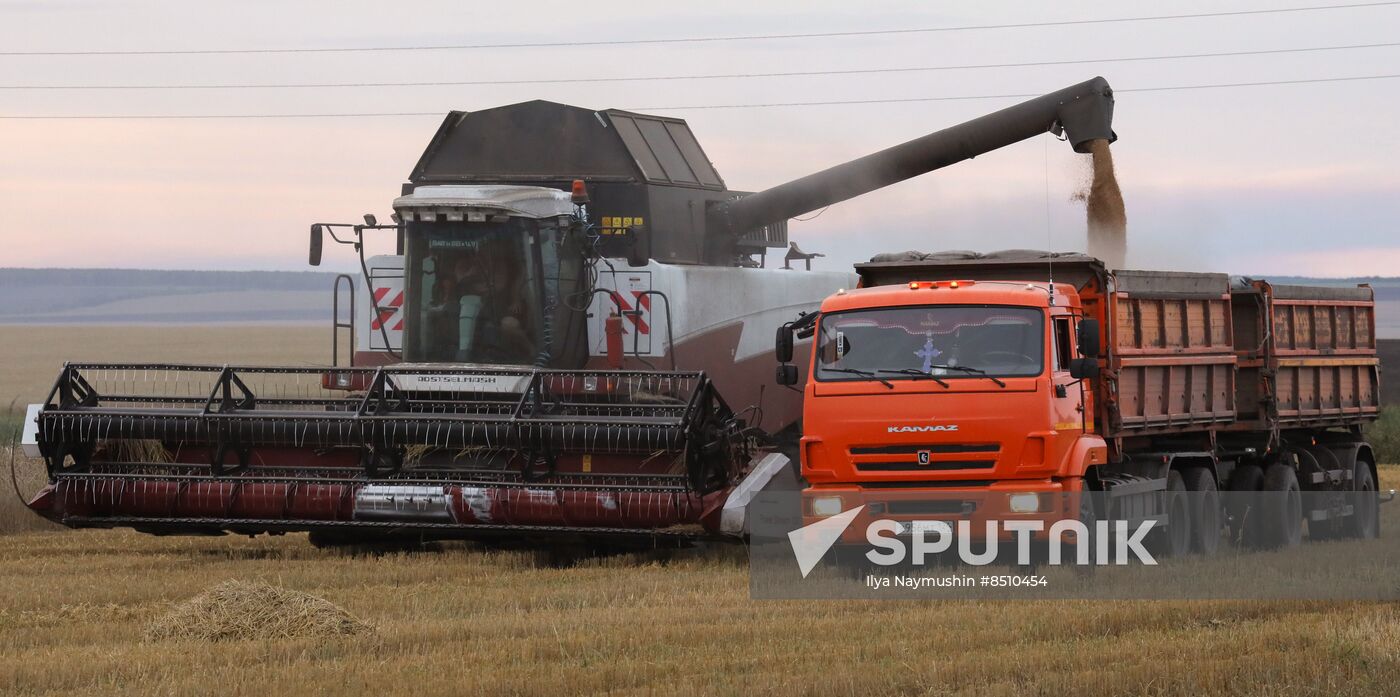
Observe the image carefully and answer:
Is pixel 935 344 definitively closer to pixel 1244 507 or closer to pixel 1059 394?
pixel 1059 394

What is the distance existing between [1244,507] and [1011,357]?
4.43 metres

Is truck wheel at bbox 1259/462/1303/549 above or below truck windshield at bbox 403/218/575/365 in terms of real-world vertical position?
below

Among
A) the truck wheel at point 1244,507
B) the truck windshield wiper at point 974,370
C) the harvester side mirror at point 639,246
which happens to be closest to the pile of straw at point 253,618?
the truck windshield wiper at point 974,370

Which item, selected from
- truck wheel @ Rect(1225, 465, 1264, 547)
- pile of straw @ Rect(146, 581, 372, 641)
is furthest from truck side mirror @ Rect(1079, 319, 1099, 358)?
pile of straw @ Rect(146, 581, 372, 641)

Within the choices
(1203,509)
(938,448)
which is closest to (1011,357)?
(938,448)

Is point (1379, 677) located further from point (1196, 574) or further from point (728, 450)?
point (728, 450)

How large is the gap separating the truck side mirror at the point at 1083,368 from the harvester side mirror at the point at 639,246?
4967 mm

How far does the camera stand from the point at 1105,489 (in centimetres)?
1305

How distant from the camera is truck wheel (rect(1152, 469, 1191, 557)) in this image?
46.8 feet

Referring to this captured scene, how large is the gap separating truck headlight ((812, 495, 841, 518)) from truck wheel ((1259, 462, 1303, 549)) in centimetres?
517

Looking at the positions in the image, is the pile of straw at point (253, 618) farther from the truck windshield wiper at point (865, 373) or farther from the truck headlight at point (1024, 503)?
the truck headlight at point (1024, 503)

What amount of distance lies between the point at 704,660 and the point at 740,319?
9.38 metres

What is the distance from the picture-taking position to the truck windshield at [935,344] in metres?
12.6

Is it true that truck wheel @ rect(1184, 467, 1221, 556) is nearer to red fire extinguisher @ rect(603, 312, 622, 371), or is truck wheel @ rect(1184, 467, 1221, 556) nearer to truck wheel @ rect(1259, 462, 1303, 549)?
truck wheel @ rect(1259, 462, 1303, 549)
